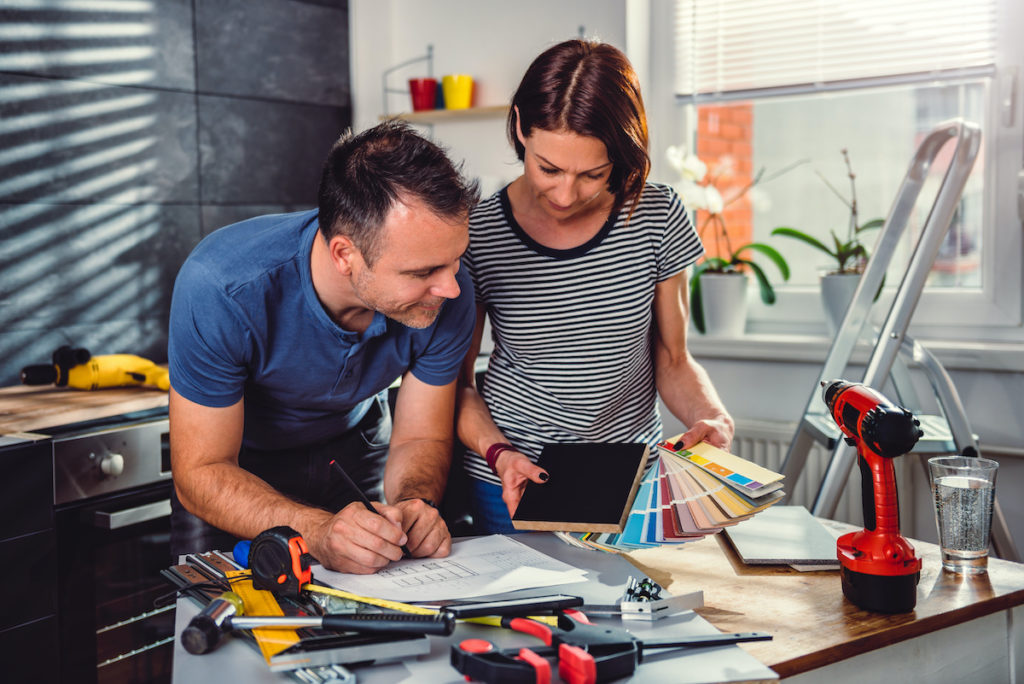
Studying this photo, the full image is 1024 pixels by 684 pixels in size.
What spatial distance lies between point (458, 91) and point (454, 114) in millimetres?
74

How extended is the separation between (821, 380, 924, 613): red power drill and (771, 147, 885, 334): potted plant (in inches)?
56.6

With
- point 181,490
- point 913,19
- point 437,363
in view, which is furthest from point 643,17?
point 181,490

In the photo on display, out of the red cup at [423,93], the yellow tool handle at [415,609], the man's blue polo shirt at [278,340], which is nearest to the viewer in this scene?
the yellow tool handle at [415,609]

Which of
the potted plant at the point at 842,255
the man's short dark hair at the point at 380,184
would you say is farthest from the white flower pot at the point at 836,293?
the man's short dark hair at the point at 380,184

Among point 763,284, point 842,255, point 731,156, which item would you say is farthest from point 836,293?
point 731,156

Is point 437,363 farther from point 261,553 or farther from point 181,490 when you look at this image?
point 261,553

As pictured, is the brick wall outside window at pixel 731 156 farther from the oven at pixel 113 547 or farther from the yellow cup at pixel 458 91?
the oven at pixel 113 547

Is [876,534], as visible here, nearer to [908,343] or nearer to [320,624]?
[320,624]

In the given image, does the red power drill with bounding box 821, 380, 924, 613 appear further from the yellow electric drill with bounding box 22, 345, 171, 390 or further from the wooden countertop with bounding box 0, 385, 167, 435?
the yellow electric drill with bounding box 22, 345, 171, 390

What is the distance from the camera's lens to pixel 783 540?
1.26m

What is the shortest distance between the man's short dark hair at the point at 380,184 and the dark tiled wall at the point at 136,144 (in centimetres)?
141

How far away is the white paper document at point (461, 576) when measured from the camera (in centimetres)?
104

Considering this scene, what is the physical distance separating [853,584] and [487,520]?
0.69m

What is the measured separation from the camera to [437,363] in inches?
59.4
